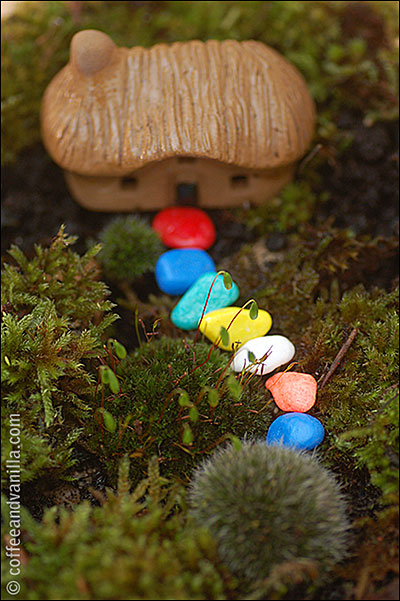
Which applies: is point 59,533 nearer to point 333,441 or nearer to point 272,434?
point 272,434

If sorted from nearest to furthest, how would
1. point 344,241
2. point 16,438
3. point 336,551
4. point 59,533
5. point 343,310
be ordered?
point 59,533 → point 336,551 → point 16,438 → point 343,310 → point 344,241

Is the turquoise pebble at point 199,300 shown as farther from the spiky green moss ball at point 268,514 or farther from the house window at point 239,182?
the spiky green moss ball at point 268,514

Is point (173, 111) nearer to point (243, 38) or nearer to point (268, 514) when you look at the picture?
point (243, 38)

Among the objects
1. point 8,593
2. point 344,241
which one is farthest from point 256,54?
point 8,593

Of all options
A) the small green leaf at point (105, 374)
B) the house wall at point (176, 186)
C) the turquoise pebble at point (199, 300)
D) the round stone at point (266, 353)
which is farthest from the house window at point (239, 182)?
the small green leaf at point (105, 374)

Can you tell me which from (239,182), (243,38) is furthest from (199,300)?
(243,38)

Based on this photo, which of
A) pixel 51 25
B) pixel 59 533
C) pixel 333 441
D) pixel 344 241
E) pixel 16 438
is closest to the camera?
pixel 59 533
